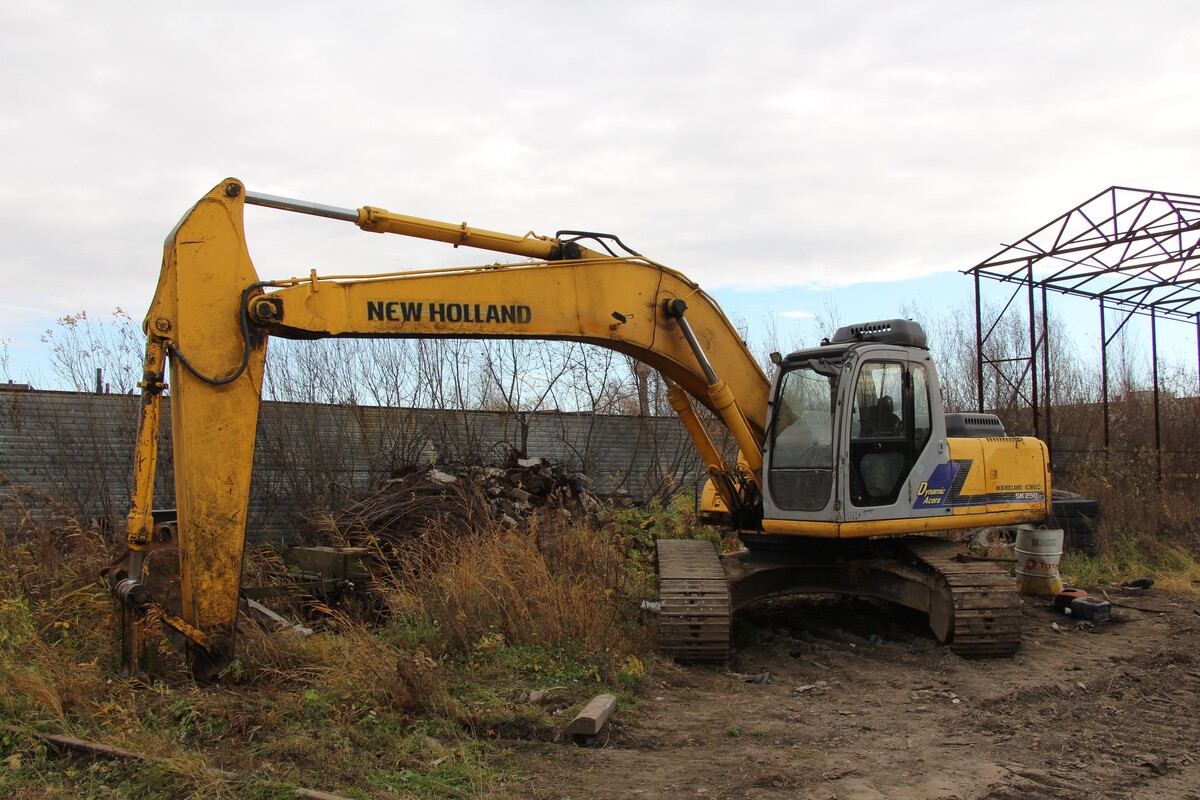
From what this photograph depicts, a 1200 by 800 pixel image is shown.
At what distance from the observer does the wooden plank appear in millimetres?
5445

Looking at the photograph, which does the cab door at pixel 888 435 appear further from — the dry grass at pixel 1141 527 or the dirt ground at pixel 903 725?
the dry grass at pixel 1141 527

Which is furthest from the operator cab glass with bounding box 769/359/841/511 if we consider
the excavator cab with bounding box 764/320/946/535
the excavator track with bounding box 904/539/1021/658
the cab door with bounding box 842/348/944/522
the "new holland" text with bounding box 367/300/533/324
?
the "new holland" text with bounding box 367/300/533/324

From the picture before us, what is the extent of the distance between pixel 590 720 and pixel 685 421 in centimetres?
370

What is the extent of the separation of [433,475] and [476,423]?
3032mm

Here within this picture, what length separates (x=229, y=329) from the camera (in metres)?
5.91

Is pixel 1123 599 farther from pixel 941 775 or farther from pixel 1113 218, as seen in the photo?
pixel 941 775

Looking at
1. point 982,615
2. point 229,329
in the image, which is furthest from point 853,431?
point 229,329

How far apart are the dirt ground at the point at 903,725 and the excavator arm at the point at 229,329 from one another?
7.57ft

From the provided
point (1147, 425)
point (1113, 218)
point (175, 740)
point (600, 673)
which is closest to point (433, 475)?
point (600, 673)

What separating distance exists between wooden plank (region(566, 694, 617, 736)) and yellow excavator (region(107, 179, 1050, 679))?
5.30 ft

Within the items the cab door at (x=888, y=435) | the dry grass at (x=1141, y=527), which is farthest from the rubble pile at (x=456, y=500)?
the dry grass at (x=1141, y=527)

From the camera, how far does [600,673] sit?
21.8 feet

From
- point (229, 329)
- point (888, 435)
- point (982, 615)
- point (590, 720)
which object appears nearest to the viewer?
point (590, 720)

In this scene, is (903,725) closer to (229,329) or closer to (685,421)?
(685,421)
